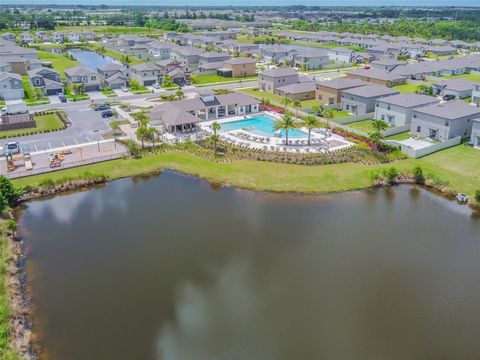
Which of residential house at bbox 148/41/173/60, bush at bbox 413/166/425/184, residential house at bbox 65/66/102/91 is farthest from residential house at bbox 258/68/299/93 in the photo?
residential house at bbox 148/41/173/60

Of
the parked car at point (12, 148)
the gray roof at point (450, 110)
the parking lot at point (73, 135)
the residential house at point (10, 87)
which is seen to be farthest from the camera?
the residential house at point (10, 87)

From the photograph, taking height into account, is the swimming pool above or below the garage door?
below

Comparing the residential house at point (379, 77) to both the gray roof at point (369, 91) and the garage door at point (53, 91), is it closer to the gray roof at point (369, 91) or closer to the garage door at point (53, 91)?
the gray roof at point (369, 91)

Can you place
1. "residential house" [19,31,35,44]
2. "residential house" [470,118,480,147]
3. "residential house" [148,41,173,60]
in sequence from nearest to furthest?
"residential house" [470,118,480,147] → "residential house" [148,41,173,60] → "residential house" [19,31,35,44]

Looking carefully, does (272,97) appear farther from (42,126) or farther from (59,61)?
(59,61)

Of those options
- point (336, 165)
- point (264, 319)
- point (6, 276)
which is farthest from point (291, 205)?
point (6, 276)

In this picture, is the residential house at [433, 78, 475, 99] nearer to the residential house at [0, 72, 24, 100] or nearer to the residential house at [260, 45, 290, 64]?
the residential house at [260, 45, 290, 64]

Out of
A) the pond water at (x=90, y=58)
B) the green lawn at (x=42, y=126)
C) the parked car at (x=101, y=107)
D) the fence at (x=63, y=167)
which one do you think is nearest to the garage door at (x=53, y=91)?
the green lawn at (x=42, y=126)
